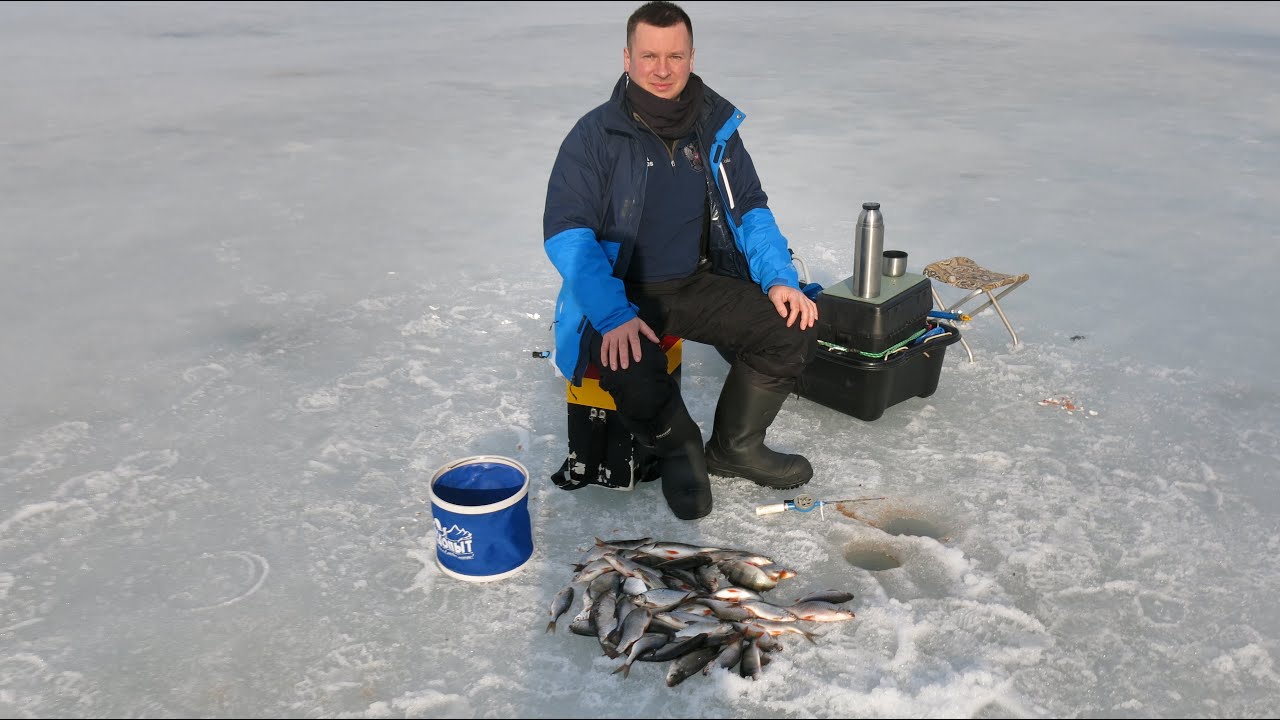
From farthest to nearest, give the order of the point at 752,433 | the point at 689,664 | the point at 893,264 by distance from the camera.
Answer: the point at 893,264 → the point at 752,433 → the point at 689,664

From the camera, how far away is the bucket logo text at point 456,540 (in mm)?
3059

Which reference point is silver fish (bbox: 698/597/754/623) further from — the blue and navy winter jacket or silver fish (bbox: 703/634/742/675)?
the blue and navy winter jacket

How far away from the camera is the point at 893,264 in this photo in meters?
4.16

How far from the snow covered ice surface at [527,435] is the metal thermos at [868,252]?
63 cm

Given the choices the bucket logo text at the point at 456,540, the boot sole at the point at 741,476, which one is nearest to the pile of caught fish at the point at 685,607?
the bucket logo text at the point at 456,540

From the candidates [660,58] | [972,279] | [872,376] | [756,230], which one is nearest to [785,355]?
[756,230]

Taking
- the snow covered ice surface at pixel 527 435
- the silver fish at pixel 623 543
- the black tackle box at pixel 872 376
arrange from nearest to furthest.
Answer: the snow covered ice surface at pixel 527 435 → the silver fish at pixel 623 543 → the black tackle box at pixel 872 376

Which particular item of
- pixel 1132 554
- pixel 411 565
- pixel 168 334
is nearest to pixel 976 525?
pixel 1132 554

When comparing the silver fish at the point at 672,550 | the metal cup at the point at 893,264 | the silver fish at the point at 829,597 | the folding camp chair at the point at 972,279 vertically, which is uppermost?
the metal cup at the point at 893,264

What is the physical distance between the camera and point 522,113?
10734 millimetres

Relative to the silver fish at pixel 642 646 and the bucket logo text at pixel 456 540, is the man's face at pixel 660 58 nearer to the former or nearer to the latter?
the bucket logo text at pixel 456 540

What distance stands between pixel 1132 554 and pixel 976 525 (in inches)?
19.8

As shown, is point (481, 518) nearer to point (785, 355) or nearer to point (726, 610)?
point (726, 610)

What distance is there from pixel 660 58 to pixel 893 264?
1420 mm
